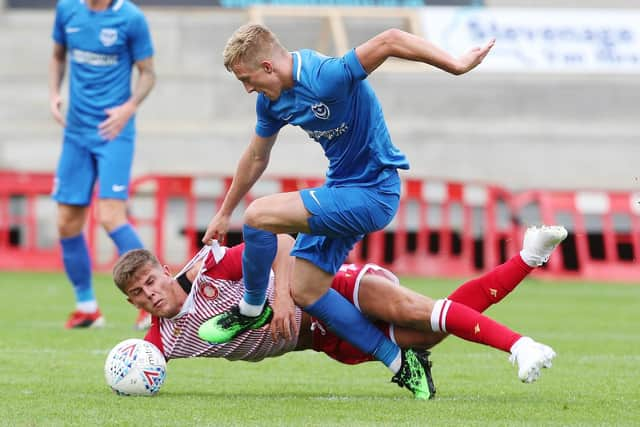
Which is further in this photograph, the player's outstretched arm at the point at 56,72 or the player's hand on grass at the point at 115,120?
the player's outstretched arm at the point at 56,72

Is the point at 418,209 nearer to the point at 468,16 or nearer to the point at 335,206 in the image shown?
the point at 468,16

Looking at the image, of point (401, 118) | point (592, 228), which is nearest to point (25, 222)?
point (401, 118)

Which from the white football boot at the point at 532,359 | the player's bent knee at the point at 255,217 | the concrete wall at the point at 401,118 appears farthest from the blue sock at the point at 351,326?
the concrete wall at the point at 401,118

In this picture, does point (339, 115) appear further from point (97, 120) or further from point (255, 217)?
point (97, 120)

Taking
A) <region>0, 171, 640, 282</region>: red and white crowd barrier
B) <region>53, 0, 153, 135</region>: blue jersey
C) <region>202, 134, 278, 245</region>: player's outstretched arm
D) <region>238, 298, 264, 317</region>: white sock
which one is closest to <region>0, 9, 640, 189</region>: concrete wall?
<region>0, 171, 640, 282</region>: red and white crowd barrier

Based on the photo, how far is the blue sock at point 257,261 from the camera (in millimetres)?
6434

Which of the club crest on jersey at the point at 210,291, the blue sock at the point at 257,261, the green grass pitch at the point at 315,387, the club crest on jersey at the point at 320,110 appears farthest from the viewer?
the club crest on jersey at the point at 210,291

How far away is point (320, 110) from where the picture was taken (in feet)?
20.7

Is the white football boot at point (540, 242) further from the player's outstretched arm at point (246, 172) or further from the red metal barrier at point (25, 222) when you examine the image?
the red metal barrier at point (25, 222)

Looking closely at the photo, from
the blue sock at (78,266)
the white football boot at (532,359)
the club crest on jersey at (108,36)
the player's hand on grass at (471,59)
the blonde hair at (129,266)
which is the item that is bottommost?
the blue sock at (78,266)

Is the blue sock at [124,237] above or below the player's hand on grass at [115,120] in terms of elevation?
below

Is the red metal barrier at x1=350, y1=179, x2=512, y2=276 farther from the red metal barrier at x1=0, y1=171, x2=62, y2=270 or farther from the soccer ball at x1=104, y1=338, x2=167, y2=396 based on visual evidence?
the soccer ball at x1=104, y1=338, x2=167, y2=396

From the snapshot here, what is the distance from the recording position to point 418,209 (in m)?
18.0

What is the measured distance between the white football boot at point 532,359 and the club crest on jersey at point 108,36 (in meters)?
5.12
